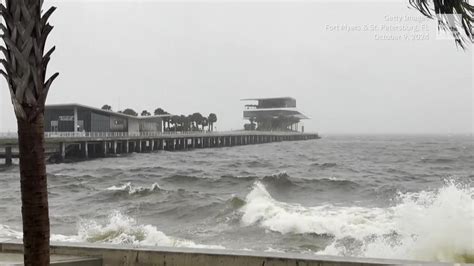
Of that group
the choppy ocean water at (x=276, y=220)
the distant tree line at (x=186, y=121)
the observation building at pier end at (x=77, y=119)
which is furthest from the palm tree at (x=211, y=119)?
the choppy ocean water at (x=276, y=220)

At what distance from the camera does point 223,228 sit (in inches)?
403

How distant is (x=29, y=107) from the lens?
271 cm

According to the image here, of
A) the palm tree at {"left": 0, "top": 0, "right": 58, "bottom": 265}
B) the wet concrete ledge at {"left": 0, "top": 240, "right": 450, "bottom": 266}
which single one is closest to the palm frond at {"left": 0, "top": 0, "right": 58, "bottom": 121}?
the palm tree at {"left": 0, "top": 0, "right": 58, "bottom": 265}

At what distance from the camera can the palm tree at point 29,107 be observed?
2682mm

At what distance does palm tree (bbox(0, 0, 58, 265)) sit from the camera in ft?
8.80

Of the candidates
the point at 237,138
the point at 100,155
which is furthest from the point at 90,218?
the point at 237,138

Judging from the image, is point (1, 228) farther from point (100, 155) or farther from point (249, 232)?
point (100, 155)

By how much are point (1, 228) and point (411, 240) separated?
28.5 ft

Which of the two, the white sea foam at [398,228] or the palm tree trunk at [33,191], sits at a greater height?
the palm tree trunk at [33,191]

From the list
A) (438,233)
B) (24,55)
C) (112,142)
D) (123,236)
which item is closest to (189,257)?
(24,55)

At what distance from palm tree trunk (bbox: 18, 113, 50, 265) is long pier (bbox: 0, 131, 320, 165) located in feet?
106

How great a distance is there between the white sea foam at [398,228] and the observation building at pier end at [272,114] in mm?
84397

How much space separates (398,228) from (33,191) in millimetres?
8304

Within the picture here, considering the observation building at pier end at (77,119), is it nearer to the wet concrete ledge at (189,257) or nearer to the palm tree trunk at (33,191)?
the wet concrete ledge at (189,257)
